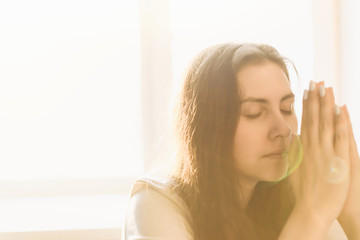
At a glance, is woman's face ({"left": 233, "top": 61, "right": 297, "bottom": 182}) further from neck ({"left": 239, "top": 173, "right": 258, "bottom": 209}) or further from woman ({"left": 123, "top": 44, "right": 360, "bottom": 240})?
neck ({"left": 239, "top": 173, "right": 258, "bottom": 209})

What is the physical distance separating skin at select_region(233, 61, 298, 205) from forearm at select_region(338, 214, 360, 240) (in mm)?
222

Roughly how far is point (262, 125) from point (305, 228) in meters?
Answer: 0.22

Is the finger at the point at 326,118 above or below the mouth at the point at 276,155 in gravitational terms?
above

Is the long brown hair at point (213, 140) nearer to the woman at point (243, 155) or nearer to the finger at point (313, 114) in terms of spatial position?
the woman at point (243, 155)

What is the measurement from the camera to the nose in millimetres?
857

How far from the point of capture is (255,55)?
91 cm

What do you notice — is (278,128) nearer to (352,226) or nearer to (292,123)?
(292,123)

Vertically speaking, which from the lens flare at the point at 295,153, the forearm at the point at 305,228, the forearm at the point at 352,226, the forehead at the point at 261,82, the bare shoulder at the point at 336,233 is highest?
the forehead at the point at 261,82

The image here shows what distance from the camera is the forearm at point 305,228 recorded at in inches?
31.9

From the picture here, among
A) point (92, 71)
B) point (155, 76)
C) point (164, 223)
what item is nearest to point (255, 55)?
point (164, 223)

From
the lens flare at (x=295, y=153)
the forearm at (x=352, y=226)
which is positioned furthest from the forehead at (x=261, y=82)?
the forearm at (x=352, y=226)

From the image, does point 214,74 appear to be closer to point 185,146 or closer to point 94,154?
point 185,146

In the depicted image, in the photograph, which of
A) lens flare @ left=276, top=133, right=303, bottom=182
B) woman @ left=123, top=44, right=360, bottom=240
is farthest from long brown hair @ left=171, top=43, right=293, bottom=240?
lens flare @ left=276, top=133, right=303, bottom=182

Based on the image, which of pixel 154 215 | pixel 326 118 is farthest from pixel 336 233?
pixel 154 215
